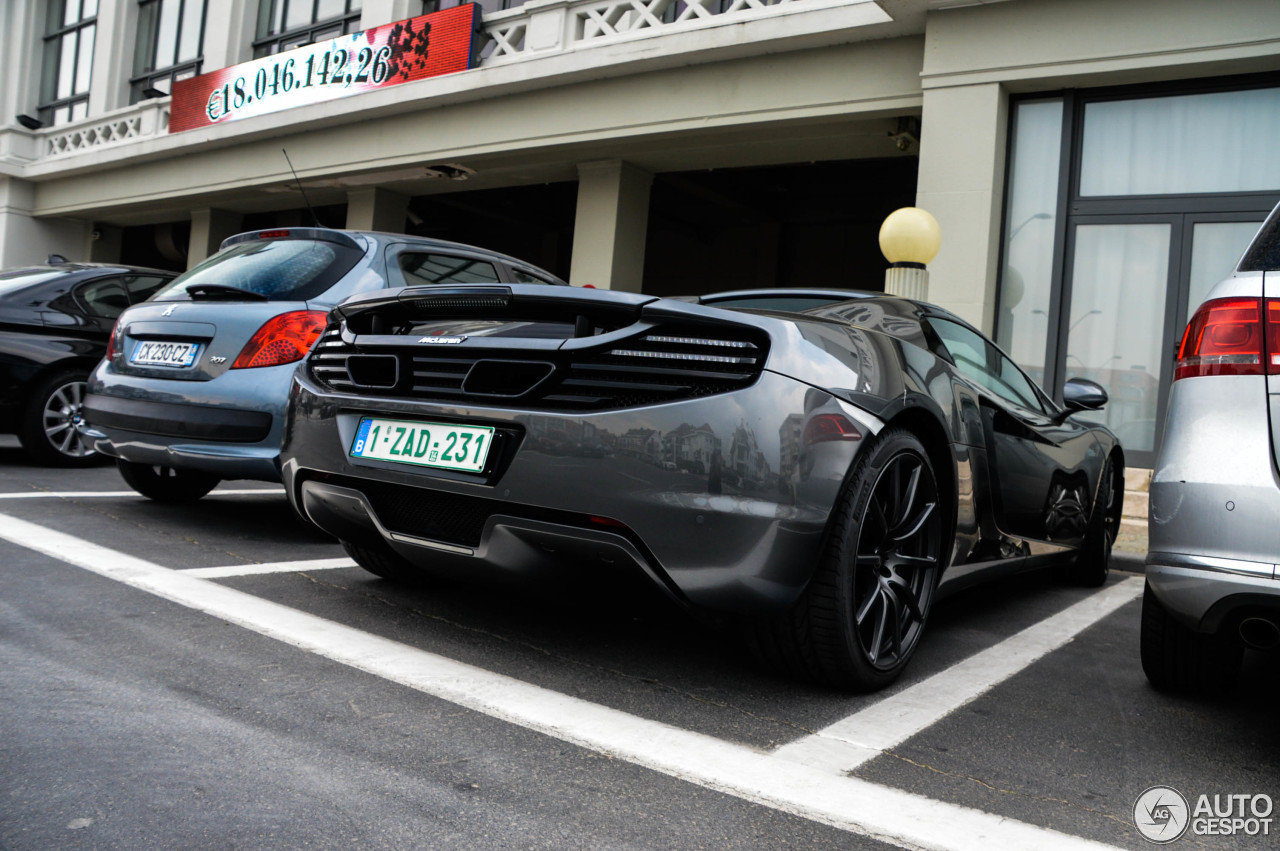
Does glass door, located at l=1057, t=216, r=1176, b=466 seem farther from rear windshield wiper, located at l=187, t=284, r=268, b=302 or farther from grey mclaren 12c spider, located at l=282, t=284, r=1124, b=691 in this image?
rear windshield wiper, located at l=187, t=284, r=268, b=302

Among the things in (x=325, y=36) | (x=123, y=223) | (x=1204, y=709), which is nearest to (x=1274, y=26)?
(x=1204, y=709)

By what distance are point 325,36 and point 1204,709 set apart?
17125 mm

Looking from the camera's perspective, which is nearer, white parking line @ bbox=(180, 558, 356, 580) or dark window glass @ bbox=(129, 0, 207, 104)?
white parking line @ bbox=(180, 558, 356, 580)

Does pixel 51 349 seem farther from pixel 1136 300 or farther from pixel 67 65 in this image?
pixel 67 65

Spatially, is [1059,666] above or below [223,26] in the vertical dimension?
below

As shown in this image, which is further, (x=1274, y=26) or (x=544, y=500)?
(x=1274, y=26)

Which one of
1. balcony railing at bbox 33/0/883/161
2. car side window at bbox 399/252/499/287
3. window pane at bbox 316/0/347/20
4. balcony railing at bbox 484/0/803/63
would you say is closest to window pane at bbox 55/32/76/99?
window pane at bbox 316/0/347/20

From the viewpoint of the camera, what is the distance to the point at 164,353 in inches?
166

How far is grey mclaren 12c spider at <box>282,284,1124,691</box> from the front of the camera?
2.20 m

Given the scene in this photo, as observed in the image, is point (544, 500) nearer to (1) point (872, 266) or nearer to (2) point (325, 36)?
(2) point (325, 36)

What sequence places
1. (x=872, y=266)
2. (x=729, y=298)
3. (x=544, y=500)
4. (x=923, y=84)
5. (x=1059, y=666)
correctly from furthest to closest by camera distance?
(x=872, y=266) → (x=923, y=84) → (x=729, y=298) → (x=1059, y=666) → (x=544, y=500)

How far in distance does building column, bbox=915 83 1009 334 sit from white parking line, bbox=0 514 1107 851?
6962 mm

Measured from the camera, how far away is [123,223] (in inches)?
888

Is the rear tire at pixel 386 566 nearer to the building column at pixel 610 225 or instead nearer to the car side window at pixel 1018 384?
the car side window at pixel 1018 384
